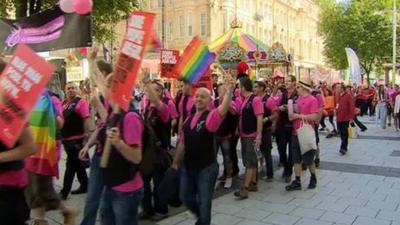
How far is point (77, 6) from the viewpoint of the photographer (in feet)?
18.5

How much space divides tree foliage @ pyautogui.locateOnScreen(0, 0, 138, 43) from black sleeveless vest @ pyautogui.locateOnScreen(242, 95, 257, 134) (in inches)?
331

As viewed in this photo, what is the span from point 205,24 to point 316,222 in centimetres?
4373

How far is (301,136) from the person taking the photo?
7418mm

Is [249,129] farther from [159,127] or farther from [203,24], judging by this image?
[203,24]

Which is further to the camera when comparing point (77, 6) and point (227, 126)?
Answer: point (227, 126)

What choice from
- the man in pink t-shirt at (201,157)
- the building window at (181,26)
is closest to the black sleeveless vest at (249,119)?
the man in pink t-shirt at (201,157)

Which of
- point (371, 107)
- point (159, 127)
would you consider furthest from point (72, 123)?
point (371, 107)

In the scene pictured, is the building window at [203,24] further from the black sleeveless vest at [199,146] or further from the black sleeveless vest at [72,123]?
the black sleeveless vest at [199,146]

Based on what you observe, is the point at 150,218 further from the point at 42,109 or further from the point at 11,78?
the point at 11,78

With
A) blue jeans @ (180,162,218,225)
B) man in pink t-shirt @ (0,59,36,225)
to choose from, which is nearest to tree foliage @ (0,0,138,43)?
blue jeans @ (180,162,218,225)

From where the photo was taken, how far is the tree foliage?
13.1 meters

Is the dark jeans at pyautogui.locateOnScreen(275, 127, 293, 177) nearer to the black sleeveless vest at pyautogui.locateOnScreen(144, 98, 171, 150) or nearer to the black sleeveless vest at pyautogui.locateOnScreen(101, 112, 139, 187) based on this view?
the black sleeveless vest at pyautogui.locateOnScreen(144, 98, 171, 150)

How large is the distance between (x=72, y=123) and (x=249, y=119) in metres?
2.65

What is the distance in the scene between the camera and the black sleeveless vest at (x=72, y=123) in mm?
6723
